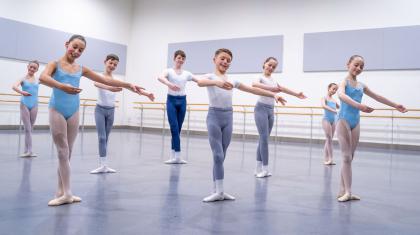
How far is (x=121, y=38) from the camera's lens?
13.3 m

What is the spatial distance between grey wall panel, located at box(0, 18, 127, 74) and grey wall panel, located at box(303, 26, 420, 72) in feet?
22.2

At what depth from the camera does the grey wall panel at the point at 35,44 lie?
10055 mm

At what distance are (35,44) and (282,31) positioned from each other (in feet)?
23.2

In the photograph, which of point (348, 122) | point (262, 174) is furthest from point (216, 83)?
point (262, 174)

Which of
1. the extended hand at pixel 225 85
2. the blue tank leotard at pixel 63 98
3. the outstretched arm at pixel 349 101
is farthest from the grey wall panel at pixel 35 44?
the outstretched arm at pixel 349 101

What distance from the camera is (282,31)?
10586 mm

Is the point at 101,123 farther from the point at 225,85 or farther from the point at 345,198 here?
the point at 345,198

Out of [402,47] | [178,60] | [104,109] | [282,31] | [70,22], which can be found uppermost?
[70,22]

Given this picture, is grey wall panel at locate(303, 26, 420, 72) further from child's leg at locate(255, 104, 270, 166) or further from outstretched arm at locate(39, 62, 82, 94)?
outstretched arm at locate(39, 62, 82, 94)

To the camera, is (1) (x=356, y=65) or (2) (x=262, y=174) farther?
(2) (x=262, y=174)

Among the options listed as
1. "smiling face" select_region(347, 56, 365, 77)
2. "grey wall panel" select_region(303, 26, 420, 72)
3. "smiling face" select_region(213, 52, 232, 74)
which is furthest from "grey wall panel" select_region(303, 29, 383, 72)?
"smiling face" select_region(213, 52, 232, 74)

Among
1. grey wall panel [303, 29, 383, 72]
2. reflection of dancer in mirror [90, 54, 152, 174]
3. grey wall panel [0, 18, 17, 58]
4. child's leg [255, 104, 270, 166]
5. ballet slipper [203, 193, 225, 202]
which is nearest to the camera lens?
ballet slipper [203, 193, 225, 202]

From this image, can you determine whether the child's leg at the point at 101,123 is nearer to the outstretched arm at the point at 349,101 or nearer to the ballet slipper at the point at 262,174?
the ballet slipper at the point at 262,174

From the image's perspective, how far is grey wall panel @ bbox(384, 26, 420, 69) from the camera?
29.0 feet
